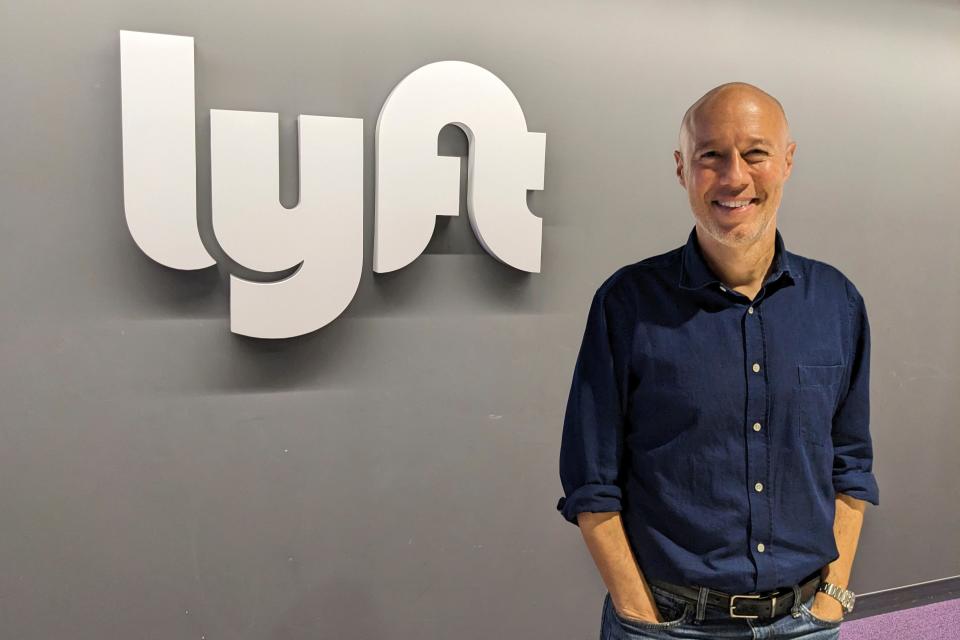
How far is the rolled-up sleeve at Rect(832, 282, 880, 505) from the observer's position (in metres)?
1.46

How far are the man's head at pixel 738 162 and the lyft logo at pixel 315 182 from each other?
112cm

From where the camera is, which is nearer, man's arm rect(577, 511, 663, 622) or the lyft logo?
man's arm rect(577, 511, 663, 622)

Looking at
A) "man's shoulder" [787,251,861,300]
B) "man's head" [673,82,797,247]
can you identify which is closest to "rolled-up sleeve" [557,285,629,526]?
"man's head" [673,82,797,247]

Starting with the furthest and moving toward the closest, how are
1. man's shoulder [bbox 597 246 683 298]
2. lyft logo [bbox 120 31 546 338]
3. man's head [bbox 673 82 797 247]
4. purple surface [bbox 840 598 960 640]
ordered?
purple surface [bbox 840 598 960 640] < lyft logo [bbox 120 31 546 338] < man's shoulder [bbox 597 246 683 298] < man's head [bbox 673 82 797 247]

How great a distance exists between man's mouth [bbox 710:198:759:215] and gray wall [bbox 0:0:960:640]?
124 cm

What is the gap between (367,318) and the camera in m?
2.39

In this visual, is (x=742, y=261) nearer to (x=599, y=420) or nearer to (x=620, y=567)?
(x=599, y=420)

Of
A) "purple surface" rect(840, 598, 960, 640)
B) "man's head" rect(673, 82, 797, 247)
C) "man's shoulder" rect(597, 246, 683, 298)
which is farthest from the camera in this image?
"purple surface" rect(840, 598, 960, 640)

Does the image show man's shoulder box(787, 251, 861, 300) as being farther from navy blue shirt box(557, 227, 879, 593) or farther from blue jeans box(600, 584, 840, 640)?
blue jeans box(600, 584, 840, 640)

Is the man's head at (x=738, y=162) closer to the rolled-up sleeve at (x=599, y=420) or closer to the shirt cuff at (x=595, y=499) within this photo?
the rolled-up sleeve at (x=599, y=420)

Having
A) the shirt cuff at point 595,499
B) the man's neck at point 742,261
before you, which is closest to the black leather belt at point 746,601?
the shirt cuff at point 595,499

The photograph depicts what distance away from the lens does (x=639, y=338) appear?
138 centimetres

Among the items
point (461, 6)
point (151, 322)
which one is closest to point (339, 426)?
point (151, 322)

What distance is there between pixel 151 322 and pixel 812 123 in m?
2.47
